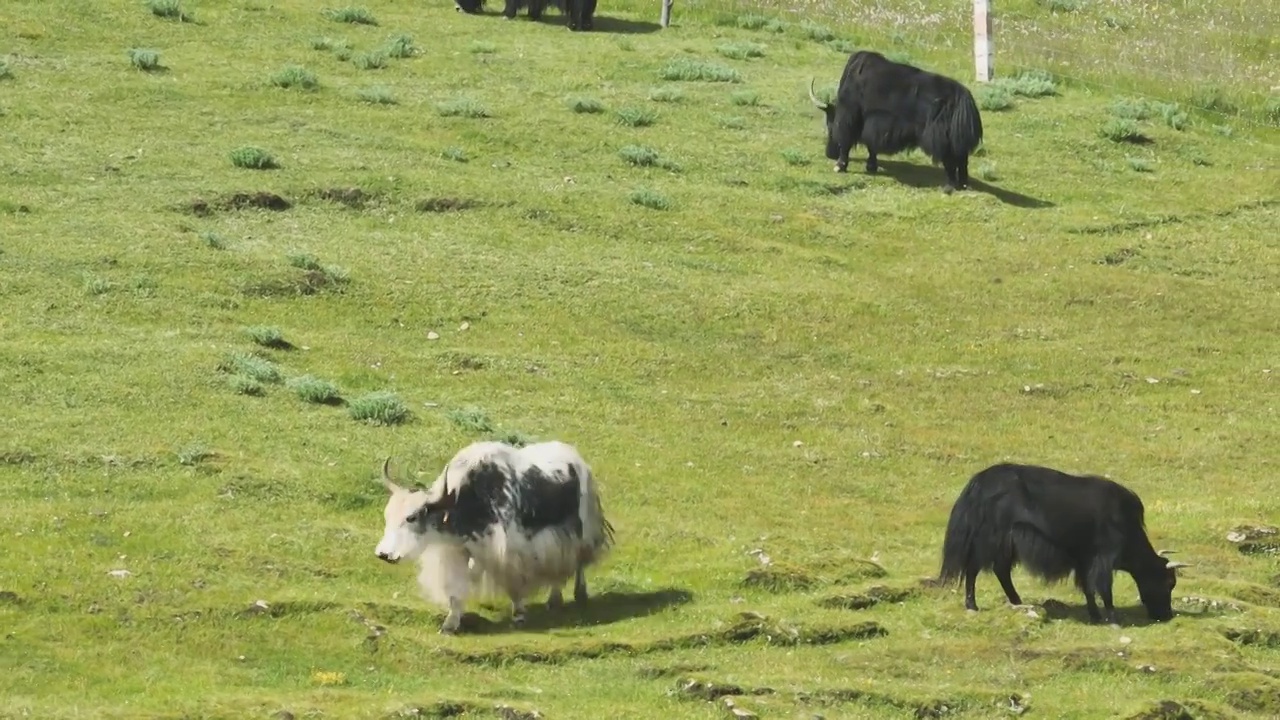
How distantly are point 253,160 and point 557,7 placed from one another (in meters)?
11.6

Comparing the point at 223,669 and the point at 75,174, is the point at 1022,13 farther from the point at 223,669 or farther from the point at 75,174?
the point at 223,669

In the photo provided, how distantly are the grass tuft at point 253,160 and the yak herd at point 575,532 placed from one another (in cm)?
1272

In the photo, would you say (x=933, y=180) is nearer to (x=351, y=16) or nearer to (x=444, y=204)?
(x=444, y=204)

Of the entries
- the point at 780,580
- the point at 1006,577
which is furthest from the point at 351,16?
the point at 1006,577

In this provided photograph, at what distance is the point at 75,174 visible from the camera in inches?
1043

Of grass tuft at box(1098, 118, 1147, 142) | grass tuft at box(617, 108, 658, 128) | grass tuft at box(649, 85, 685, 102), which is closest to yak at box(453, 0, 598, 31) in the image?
grass tuft at box(649, 85, 685, 102)

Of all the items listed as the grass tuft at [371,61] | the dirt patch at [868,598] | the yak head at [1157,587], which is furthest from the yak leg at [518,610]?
the grass tuft at [371,61]

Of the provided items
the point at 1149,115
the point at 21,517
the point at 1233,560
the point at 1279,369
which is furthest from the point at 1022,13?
the point at 21,517

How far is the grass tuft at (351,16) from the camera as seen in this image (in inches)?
1414

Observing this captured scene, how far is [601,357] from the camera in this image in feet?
74.5

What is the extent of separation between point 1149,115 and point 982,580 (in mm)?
19819

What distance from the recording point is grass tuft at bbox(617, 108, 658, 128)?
103ft

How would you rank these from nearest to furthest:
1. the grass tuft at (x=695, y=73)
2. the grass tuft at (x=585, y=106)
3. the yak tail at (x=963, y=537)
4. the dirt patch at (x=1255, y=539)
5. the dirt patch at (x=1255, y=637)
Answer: the dirt patch at (x=1255, y=637) → the yak tail at (x=963, y=537) → the dirt patch at (x=1255, y=539) → the grass tuft at (x=585, y=106) → the grass tuft at (x=695, y=73)

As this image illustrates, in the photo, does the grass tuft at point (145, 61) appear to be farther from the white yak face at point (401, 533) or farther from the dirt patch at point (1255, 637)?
the dirt patch at point (1255, 637)
